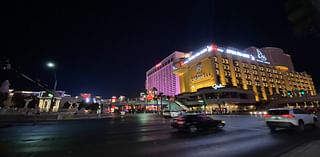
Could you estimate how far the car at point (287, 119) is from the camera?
1271 cm

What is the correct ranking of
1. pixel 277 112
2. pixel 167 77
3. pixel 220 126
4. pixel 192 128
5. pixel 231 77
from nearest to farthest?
pixel 277 112, pixel 192 128, pixel 220 126, pixel 231 77, pixel 167 77

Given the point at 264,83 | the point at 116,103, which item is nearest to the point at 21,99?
the point at 116,103

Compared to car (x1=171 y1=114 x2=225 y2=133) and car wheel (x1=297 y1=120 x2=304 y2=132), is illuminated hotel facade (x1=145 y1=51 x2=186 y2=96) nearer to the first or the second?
car (x1=171 y1=114 x2=225 y2=133)

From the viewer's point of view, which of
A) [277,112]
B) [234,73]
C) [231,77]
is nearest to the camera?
[277,112]

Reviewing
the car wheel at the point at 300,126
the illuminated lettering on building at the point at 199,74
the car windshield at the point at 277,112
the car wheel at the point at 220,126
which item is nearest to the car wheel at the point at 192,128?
the car wheel at the point at 220,126

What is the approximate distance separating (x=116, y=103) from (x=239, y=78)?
262ft

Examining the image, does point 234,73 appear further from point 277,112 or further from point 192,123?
point 192,123

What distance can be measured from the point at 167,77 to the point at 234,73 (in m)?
70.6

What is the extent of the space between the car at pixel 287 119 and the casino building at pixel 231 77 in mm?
73039

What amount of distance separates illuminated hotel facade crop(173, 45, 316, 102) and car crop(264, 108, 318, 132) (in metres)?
80.8

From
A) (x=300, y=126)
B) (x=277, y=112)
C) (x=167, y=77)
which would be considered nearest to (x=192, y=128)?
(x=277, y=112)

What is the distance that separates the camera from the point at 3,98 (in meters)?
67.2

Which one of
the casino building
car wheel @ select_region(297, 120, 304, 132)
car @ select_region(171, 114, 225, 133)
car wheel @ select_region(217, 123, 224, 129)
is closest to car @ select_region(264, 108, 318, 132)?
car wheel @ select_region(297, 120, 304, 132)

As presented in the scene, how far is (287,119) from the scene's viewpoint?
12750 millimetres
